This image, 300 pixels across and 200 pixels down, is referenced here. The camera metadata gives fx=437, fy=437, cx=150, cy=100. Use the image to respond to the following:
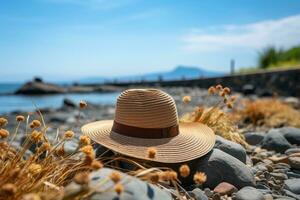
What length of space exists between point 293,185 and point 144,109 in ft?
4.33

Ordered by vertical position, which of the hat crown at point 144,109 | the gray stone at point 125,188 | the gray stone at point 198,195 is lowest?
the gray stone at point 198,195

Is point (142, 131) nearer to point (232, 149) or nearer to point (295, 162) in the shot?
point (232, 149)

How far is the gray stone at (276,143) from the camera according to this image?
4.85 metres

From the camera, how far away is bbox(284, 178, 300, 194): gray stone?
3.35 meters

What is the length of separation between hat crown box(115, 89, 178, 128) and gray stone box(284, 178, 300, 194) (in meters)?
1.04

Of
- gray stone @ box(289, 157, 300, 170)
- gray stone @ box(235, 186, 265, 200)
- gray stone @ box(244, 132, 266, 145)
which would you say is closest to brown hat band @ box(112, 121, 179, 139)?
gray stone @ box(235, 186, 265, 200)

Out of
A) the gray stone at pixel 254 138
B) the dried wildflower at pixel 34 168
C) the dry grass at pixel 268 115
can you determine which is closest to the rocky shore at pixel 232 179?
the dried wildflower at pixel 34 168

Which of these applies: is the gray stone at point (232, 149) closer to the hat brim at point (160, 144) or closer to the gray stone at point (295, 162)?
the hat brim at point (160, 144)

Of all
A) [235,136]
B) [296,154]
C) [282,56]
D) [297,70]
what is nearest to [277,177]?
[296,154]

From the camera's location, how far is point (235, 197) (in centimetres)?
304

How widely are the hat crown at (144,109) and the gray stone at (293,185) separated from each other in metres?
1.04

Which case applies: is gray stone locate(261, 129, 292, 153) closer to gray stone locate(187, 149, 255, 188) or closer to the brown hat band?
gray stone locate(187, 149, 255, 188)

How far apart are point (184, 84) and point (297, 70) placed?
41.8 feet

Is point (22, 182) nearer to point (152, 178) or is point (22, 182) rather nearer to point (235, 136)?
point (152, 178)
